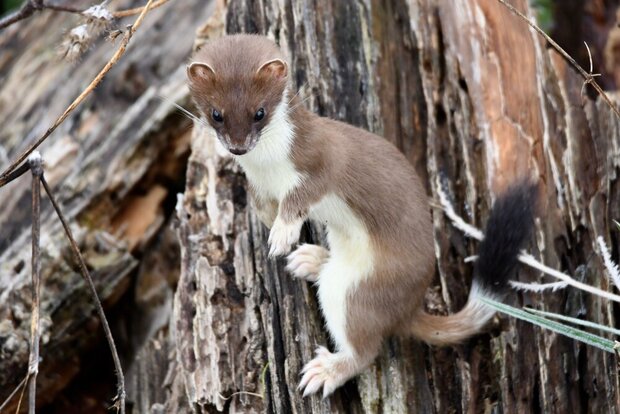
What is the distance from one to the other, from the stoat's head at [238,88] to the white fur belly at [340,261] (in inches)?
18.3

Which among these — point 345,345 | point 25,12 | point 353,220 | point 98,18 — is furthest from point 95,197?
point 345,345

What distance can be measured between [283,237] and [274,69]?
627mm

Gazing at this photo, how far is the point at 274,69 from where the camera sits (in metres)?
3.09

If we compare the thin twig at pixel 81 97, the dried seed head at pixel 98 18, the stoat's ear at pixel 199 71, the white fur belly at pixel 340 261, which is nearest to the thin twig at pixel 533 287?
the white fur belly at pixel 340 261

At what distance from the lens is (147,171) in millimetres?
4520

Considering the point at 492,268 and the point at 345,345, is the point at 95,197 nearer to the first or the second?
the point at 345,345

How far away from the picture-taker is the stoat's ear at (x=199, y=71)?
303cm

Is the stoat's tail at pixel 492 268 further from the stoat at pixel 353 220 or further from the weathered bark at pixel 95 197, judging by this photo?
the weathered bark at pixel 95 197

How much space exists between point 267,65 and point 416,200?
2.61 ft

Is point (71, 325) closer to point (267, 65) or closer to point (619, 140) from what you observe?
point (267, 65)

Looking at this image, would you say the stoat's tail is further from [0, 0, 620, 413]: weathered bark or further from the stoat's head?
the stoat's head

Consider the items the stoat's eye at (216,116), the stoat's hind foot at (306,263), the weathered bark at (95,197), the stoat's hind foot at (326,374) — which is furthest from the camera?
the weathered bark at (95,197)

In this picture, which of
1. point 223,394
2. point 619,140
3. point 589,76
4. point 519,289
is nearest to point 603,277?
point 519,289

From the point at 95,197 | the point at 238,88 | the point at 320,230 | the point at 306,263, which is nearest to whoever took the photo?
the point at 238,88
